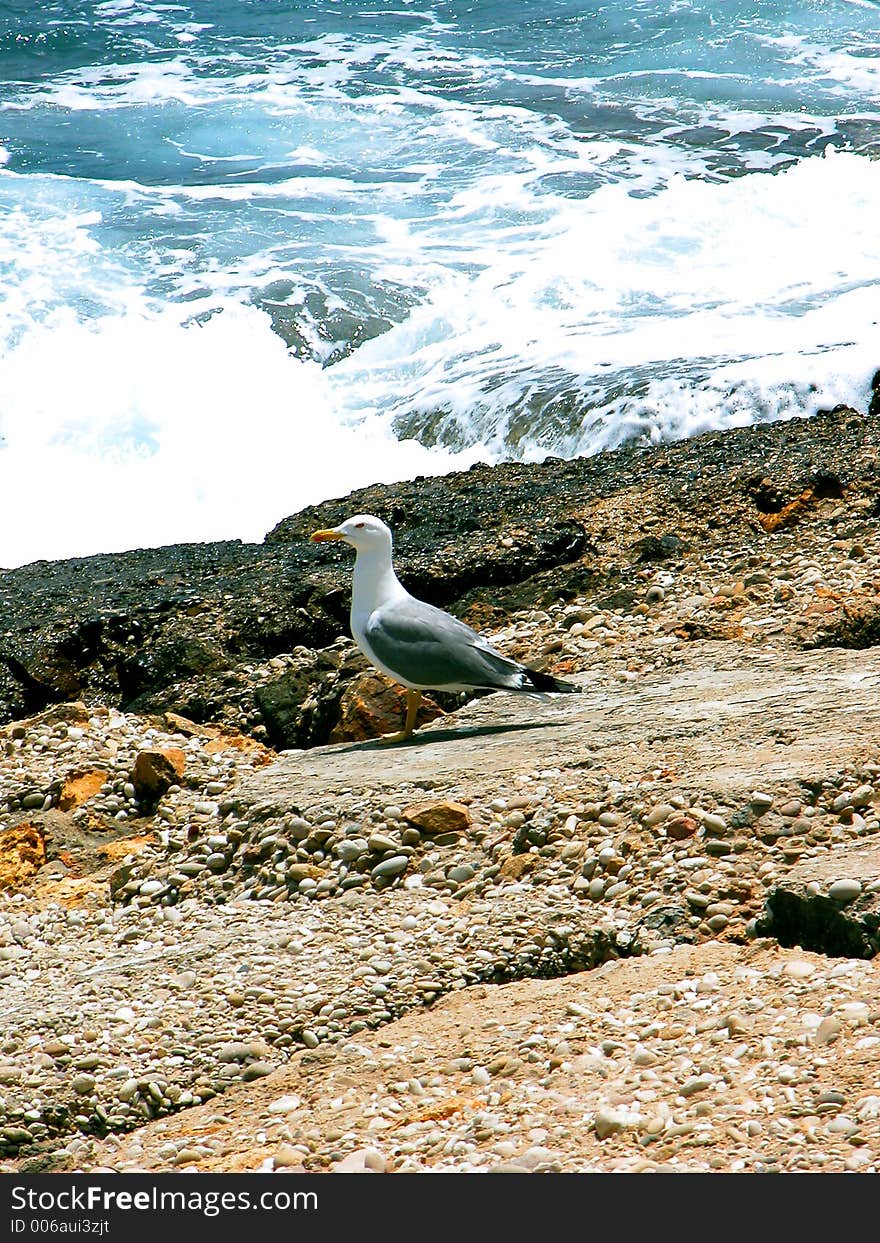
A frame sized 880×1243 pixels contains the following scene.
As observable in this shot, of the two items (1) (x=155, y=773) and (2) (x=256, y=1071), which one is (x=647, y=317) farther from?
(2) (x=256, y=1071)

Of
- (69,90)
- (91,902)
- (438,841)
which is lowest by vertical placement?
(91,902)

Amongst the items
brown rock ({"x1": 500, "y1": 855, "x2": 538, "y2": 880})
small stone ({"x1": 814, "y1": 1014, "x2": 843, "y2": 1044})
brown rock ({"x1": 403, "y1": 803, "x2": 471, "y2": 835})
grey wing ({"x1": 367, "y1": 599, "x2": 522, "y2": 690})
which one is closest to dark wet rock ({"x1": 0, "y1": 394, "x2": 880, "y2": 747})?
grey wing ({"x1": 367, "y1": 599, "x2": 522, "y2": 690})

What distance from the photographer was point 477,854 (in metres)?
4.57

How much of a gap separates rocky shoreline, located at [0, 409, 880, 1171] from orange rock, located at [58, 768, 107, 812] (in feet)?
0.06

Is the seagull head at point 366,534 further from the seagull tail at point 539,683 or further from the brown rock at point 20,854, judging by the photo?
the brown rock at point 20,854

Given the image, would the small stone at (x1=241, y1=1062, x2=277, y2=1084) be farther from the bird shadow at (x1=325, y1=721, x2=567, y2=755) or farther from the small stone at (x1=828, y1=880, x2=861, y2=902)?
the bird shadow at (x1=325, y1=721, x2=567, y2=755)

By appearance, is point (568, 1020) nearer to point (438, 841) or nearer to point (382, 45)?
point (438, 841)

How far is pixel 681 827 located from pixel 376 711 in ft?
6.67

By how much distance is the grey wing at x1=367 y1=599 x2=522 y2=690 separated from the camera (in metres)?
5.49

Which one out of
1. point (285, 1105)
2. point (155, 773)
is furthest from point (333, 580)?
point (285, 1105)
